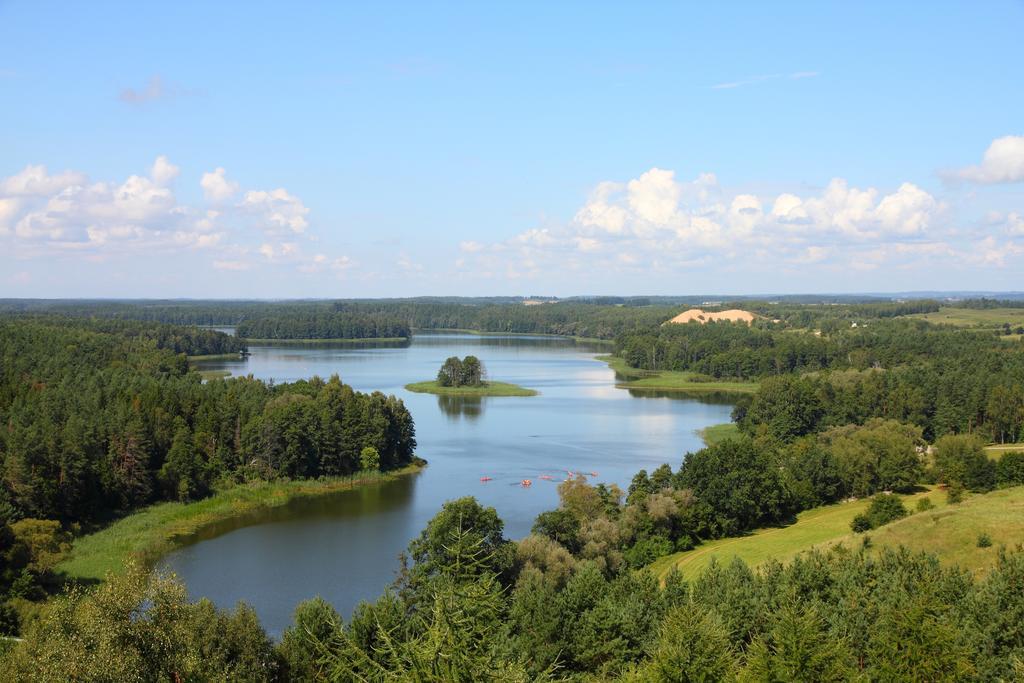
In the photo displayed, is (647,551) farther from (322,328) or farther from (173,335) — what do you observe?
(322,328)

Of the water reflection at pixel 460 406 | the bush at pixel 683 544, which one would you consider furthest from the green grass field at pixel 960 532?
the water reflection at pixel 460 406

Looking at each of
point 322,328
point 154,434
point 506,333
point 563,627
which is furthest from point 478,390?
point 506,333

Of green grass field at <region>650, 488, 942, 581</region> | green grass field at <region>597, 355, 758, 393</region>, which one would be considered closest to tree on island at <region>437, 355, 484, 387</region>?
green grass field at <region>597, 355, 758, 393</region>

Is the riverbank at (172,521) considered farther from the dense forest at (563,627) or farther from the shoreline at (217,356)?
the shoreline at (217,356)

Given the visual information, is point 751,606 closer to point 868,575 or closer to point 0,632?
point 868,575

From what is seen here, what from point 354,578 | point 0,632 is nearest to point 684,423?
point 354,578

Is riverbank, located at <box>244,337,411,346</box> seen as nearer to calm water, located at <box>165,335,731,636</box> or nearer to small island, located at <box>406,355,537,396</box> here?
calm water, located at <box>165,335,731,636</box>
